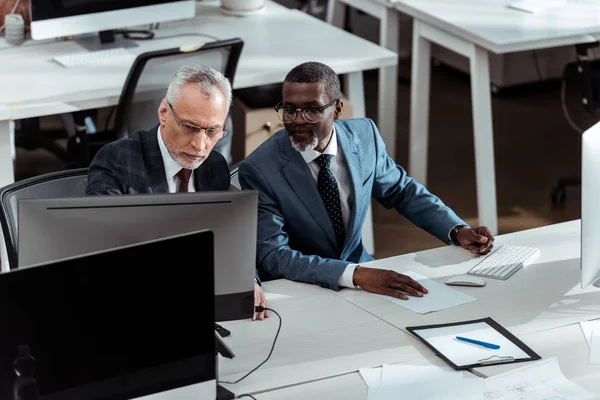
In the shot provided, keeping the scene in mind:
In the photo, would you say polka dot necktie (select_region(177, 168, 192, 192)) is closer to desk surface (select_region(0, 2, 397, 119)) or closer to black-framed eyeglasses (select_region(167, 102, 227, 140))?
black-framed eyeglasses (select_region(167, 102, 227, 140))

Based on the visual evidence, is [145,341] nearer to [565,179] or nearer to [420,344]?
[420,344]

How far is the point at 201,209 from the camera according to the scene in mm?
2152

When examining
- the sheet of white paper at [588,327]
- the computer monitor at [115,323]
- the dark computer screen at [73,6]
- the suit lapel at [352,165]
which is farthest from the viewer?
the dark computer screen at [73,6]

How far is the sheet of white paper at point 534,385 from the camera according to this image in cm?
218

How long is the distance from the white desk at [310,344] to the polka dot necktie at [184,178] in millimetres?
390

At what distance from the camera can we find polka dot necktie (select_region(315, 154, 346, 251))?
9.49 feet

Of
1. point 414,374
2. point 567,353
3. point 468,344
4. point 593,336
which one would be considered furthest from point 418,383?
point 593,336

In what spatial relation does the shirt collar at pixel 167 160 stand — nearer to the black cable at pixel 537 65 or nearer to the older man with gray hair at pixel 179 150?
the older man with gray hair at pixel 179 150

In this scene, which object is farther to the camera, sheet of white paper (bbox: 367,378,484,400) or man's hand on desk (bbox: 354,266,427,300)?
man's hand on desk (bbox: 354,266,427,300)

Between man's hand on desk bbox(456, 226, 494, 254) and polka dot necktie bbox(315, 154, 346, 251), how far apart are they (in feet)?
1.15

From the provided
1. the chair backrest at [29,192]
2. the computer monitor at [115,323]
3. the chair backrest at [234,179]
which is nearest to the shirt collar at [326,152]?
the chair backrest at [234,179]

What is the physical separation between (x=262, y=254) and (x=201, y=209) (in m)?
0.66

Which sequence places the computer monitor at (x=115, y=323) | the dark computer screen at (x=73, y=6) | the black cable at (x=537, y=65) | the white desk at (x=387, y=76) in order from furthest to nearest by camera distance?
the black cable at (x=537, y=65), the white desk at (x=387, y=76), the dark computer screen at (x=73, y=6), the computer monitor at (x=115, y=323)

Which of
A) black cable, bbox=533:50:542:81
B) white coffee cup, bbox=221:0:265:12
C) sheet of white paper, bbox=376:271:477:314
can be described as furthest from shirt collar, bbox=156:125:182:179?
black cable, bbox=533:50:542:81
